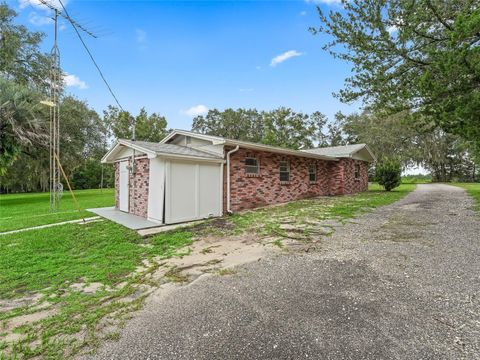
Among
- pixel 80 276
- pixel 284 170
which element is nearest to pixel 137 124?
pixel 284 170

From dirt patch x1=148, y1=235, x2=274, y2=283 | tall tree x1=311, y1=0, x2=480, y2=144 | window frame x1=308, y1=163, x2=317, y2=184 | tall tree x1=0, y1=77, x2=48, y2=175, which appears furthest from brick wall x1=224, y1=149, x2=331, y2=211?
tall tree x1=0, y1=77, x2=48, y2=175

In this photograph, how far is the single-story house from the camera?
7.50 metres

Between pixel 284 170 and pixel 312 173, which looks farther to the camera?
pixel 312 173

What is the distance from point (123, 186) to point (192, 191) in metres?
3.91

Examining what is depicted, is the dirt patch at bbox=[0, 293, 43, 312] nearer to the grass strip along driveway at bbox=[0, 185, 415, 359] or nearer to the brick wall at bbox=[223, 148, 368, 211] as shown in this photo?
the grass strip along driveway at bbox=[0, 185, 415, 359]

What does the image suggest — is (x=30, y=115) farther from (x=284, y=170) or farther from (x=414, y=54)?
(x=414, y=54)

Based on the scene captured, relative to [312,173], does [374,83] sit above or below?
above

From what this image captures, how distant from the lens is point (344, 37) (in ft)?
25.9

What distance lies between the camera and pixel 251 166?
995 cm

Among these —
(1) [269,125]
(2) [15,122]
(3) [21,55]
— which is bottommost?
(2) [15,122]

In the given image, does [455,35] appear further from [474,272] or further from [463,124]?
[474,272]

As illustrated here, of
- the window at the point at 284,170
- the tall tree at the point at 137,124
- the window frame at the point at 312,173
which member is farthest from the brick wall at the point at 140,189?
the tall tree at the point at 137,124

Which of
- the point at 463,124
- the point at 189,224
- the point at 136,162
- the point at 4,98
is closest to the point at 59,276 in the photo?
the point at 189,224

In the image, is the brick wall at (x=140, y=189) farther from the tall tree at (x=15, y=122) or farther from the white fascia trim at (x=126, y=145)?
the tall tree at (x=15, y=122)
